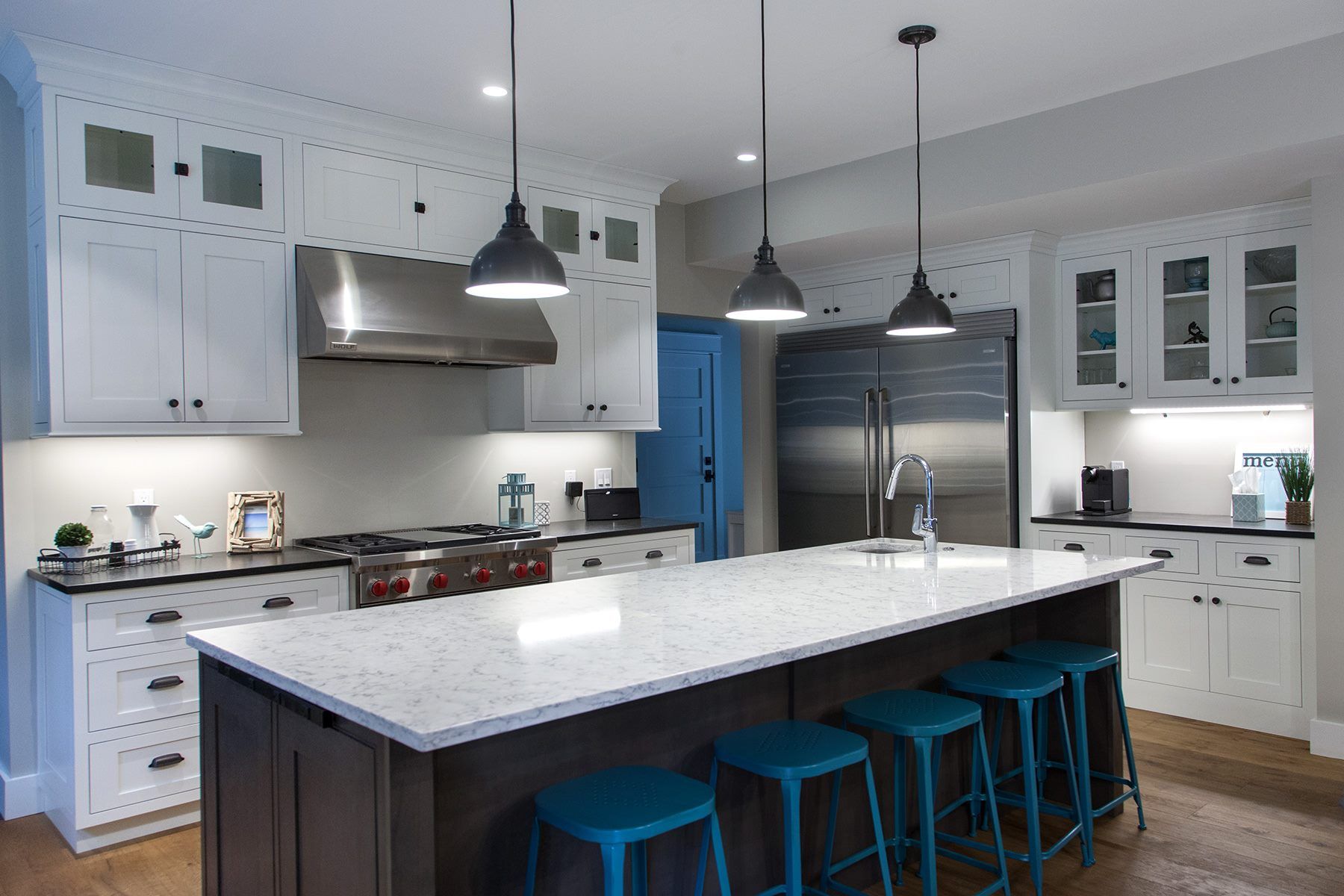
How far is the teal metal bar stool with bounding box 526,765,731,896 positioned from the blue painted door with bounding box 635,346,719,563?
4.90 meters

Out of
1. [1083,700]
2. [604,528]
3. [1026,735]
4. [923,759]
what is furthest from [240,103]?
[1083,700]

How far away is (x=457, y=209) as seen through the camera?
4242mm

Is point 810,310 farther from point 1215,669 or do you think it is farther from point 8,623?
point 8,623

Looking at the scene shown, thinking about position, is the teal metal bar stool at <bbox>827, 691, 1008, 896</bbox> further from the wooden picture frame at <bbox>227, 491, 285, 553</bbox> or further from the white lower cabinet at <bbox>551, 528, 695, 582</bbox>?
the wooden picture frame at <bbox>227, 491, 285, 553</bbox>

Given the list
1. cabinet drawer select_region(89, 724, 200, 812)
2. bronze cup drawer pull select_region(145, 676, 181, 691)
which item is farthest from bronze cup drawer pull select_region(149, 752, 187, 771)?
bronze cup drawer pull select_region(145, 676, 181, 691)

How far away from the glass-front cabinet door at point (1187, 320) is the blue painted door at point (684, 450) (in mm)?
3273

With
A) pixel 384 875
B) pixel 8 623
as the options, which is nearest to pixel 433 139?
pixel 8 623

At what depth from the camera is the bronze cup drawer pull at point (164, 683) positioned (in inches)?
124

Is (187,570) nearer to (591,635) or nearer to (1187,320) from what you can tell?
(591,635)

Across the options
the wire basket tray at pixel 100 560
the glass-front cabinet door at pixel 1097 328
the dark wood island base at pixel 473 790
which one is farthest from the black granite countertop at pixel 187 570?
the glass-front cabinet door at pixel 1097 328

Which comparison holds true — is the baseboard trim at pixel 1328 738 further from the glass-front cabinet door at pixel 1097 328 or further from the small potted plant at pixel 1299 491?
the glass-front cabinet door at pixel 1097 328

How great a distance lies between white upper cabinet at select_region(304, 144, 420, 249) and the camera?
3.81 m

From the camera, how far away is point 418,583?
3688mm

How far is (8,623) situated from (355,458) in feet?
4.59
